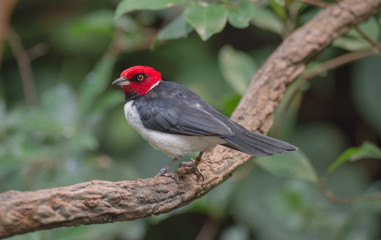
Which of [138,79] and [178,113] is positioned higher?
[138,79]

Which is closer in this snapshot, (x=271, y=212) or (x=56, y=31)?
(x=271, y=212)

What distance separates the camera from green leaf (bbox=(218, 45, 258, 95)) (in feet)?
11.5

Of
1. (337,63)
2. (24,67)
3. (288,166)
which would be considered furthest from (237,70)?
(24,67)

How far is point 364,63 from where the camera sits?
487 centimetres

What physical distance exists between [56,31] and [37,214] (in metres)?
4.43

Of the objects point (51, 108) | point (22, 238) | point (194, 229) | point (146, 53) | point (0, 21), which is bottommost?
point (194, 229)

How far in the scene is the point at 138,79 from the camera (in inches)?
125

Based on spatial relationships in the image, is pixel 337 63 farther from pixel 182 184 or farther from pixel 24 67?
pixel 24 67

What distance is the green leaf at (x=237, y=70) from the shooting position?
11.5 feet

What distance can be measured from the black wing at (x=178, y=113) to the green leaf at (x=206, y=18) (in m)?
0.42

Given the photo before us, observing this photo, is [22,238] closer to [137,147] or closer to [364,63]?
[137,147]

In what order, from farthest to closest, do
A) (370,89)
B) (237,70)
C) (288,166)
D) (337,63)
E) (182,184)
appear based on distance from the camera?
(370,89) → (237,70) → (337,63) → (288,166) → (182,184)

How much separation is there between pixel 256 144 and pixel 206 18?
30.0 inches

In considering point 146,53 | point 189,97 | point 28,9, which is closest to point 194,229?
point 146,53
